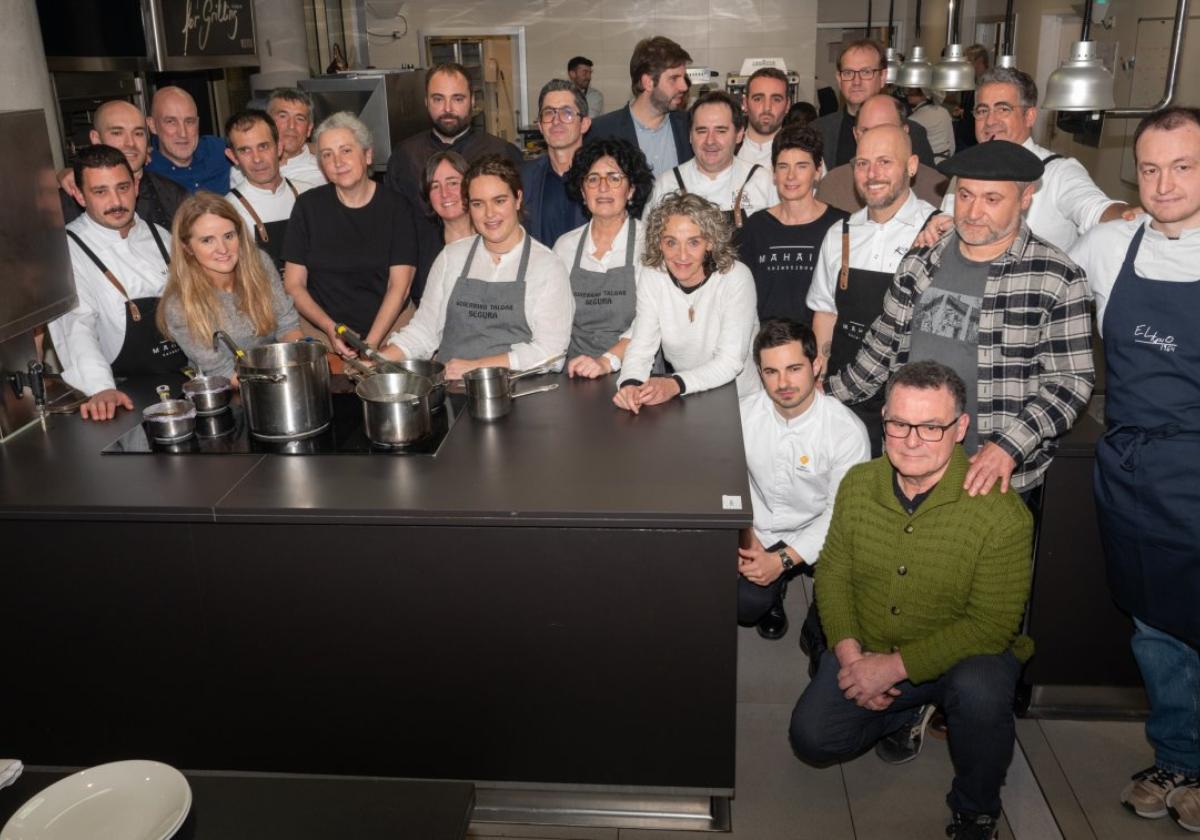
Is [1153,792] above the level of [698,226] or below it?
below

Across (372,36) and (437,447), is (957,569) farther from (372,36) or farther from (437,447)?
(372,36)

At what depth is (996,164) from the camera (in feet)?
7.57

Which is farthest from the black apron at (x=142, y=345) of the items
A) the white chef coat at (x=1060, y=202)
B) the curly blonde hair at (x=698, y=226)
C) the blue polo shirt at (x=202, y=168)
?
the white chef coat at (x=1060, y=202)

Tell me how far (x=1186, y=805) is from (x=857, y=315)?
145cm

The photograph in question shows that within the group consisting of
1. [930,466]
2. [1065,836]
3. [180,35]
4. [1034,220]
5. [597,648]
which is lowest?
[1065,836]

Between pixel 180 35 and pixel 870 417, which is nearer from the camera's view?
pixel 870 417

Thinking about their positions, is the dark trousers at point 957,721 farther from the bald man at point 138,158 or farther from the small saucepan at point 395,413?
the bald man at point 138,158

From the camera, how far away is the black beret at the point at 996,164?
7.51ft

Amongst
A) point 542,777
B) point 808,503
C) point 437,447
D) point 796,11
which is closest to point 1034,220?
point 808,503

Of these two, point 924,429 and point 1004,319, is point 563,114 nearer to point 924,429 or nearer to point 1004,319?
point 1004,319

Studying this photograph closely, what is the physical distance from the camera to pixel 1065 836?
7.66 ft

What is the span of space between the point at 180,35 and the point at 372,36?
→ 4265 mm

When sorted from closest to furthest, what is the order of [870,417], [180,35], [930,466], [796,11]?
1. [930,466]
2. [870,417]
3. [180,35]
4. [796,11]

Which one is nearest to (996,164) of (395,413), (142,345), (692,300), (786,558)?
(692,300)
